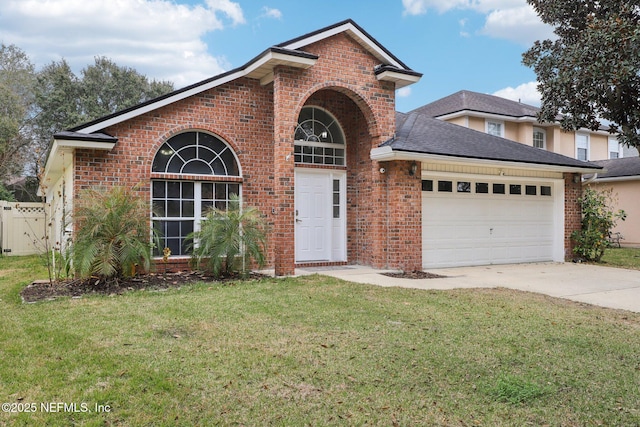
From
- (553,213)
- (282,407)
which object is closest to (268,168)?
(282,407)

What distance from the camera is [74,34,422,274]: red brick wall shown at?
30.1 feet

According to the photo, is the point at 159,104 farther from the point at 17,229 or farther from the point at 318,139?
the point at 17,229

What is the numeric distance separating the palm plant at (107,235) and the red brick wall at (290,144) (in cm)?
134

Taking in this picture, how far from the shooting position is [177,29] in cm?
3284

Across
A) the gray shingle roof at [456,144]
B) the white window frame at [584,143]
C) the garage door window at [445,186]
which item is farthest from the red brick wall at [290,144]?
the white window frame at [584,143]

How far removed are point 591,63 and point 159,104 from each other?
7.52m

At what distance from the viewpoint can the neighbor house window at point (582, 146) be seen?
23.7 meters

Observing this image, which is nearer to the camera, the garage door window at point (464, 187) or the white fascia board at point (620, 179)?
the garage door window at point (464, 187)

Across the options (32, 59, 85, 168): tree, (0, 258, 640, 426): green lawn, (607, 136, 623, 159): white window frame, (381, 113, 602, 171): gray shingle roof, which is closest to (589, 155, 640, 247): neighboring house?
(607, 136, 623, 159): white window frame

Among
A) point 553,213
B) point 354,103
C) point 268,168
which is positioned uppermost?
point 354,103

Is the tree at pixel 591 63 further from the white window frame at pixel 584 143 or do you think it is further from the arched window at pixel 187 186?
the white window frame at pixel 584 143

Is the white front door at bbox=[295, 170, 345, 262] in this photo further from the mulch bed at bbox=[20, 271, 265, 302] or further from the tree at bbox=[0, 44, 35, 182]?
the tree at bbox=[0, 44, 35, 182]

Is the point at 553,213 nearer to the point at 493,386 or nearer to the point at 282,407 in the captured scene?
the point at 493,386

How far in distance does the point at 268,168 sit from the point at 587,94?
20.9 ft
